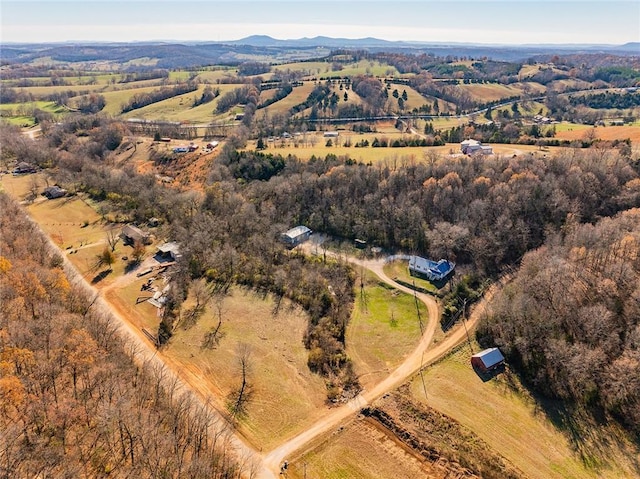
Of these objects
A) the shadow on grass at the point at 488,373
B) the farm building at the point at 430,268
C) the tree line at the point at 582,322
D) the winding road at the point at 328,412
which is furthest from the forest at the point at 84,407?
the farm building at the point at 430,268

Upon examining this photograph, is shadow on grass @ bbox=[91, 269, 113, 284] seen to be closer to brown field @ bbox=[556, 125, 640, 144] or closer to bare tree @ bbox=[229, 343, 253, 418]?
bare tree @ bbox=[229, 343, 253, 418]

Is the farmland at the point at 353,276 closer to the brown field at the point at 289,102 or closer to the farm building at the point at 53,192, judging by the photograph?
the farm building at the point at 53,192

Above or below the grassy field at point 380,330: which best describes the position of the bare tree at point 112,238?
below

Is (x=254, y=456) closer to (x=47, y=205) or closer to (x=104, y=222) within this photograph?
(x=104, y=222)

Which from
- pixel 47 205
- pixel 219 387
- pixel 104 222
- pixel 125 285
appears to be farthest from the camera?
pixel 47 205

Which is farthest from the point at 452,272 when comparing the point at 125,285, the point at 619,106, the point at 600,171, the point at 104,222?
the point at 619,106
